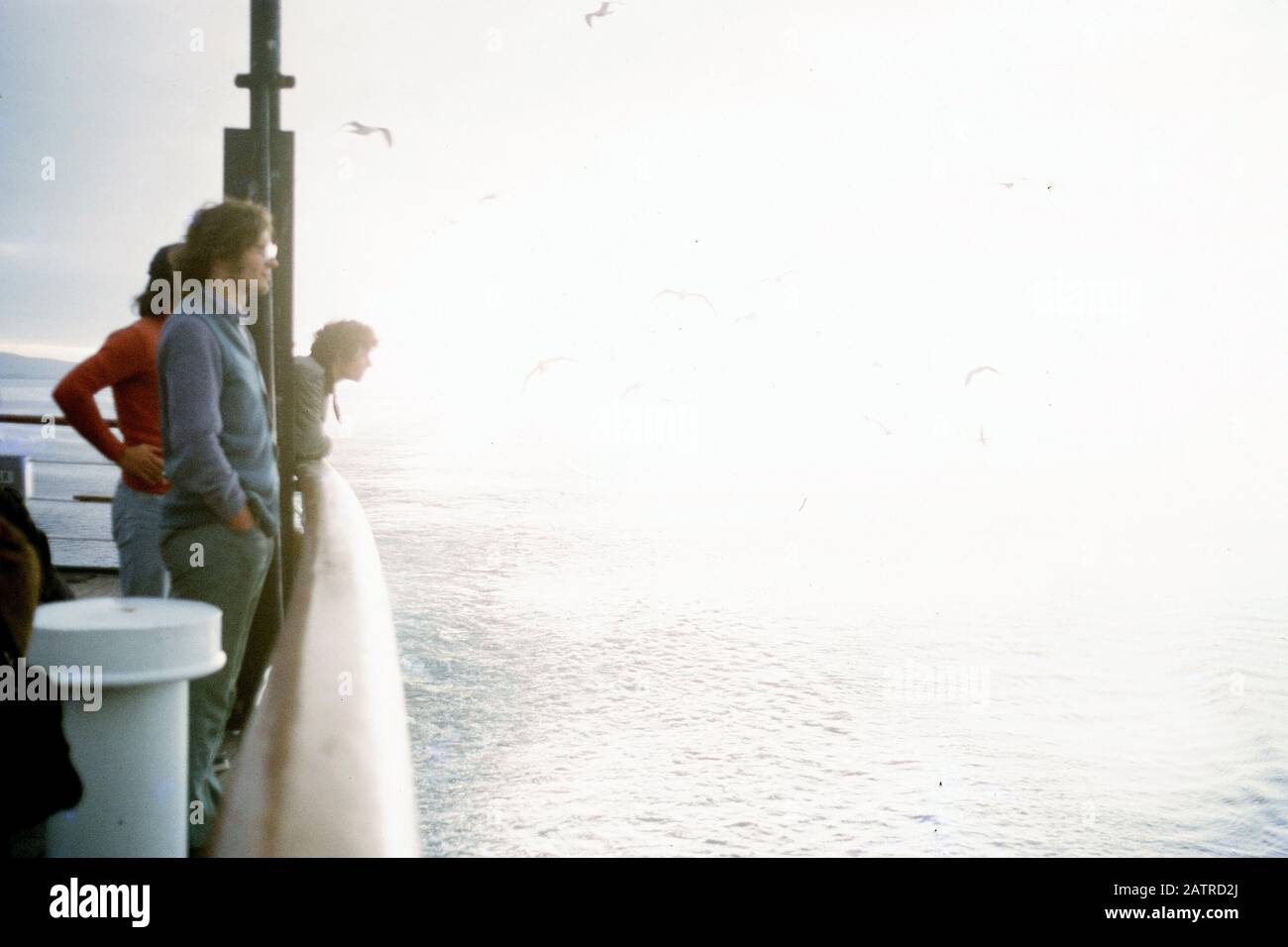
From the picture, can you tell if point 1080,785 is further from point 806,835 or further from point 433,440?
point 433,440

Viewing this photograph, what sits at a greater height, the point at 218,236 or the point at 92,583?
the point at 218,236

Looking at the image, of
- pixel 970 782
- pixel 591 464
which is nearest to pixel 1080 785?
pixel 970 782

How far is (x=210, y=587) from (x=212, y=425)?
1.07 feet

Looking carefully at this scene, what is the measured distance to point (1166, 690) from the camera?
16094 millimetres

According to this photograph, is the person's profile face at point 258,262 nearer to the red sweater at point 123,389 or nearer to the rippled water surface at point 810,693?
the red sweater at point 123,389

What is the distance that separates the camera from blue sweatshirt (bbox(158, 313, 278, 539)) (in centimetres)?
223

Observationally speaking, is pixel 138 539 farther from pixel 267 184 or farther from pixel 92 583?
pixel 92 583

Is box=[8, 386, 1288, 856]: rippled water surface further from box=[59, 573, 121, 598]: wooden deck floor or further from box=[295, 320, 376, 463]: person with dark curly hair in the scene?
box=[295, 320, 376, 463]: person with dark curly hair

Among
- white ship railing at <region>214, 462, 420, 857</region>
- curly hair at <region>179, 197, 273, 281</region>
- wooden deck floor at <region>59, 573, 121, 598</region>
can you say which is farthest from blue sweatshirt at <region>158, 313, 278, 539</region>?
wooden deck floor at <region>59, 573, 121, 598</region>

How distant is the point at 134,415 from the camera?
99.9 inches

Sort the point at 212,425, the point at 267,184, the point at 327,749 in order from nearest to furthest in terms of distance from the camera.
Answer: the point at 327,749 → the point at 212,425 → the point at 267,184

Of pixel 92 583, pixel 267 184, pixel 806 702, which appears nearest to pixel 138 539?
pixel 267 184
